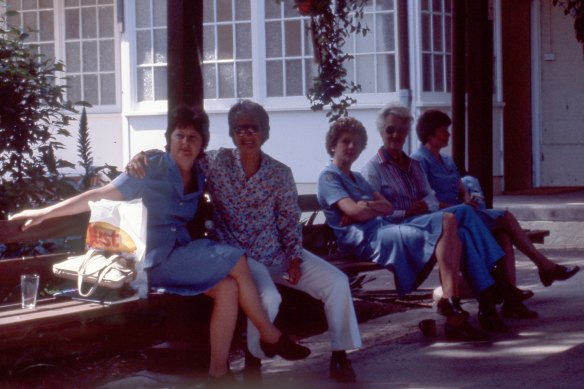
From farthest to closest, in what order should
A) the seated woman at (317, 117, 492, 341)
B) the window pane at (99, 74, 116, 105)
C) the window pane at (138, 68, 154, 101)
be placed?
the window pane at (99, 74, 116, 105) < the window pane at (138, 68, 154, 101) < the seated woman at (317, 117, 492, 341)

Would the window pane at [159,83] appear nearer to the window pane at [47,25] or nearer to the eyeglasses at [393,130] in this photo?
the window pane at [47,25]

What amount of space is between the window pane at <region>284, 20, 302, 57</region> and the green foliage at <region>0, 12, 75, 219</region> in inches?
351

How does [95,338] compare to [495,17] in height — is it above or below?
below

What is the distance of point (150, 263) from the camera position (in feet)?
21.1

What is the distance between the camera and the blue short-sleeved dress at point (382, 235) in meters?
7.92

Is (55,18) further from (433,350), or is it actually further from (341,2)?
(433,350)

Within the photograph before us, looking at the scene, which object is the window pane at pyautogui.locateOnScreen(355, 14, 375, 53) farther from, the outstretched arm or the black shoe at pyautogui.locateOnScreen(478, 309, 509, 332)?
the outstretched arm

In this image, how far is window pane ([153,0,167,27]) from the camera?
17417 mm

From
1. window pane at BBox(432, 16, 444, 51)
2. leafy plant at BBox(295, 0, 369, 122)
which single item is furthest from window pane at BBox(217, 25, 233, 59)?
leafy plant at BBox(295, 0, 369, 122)

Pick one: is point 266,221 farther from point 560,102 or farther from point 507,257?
point 560,102

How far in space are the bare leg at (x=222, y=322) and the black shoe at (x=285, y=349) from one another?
0.21 metres

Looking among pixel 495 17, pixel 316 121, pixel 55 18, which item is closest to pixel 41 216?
pixel 316 121

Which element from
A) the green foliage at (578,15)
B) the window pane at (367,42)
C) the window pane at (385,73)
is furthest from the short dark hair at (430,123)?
the window pane at (367,42)

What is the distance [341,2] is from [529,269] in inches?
133
